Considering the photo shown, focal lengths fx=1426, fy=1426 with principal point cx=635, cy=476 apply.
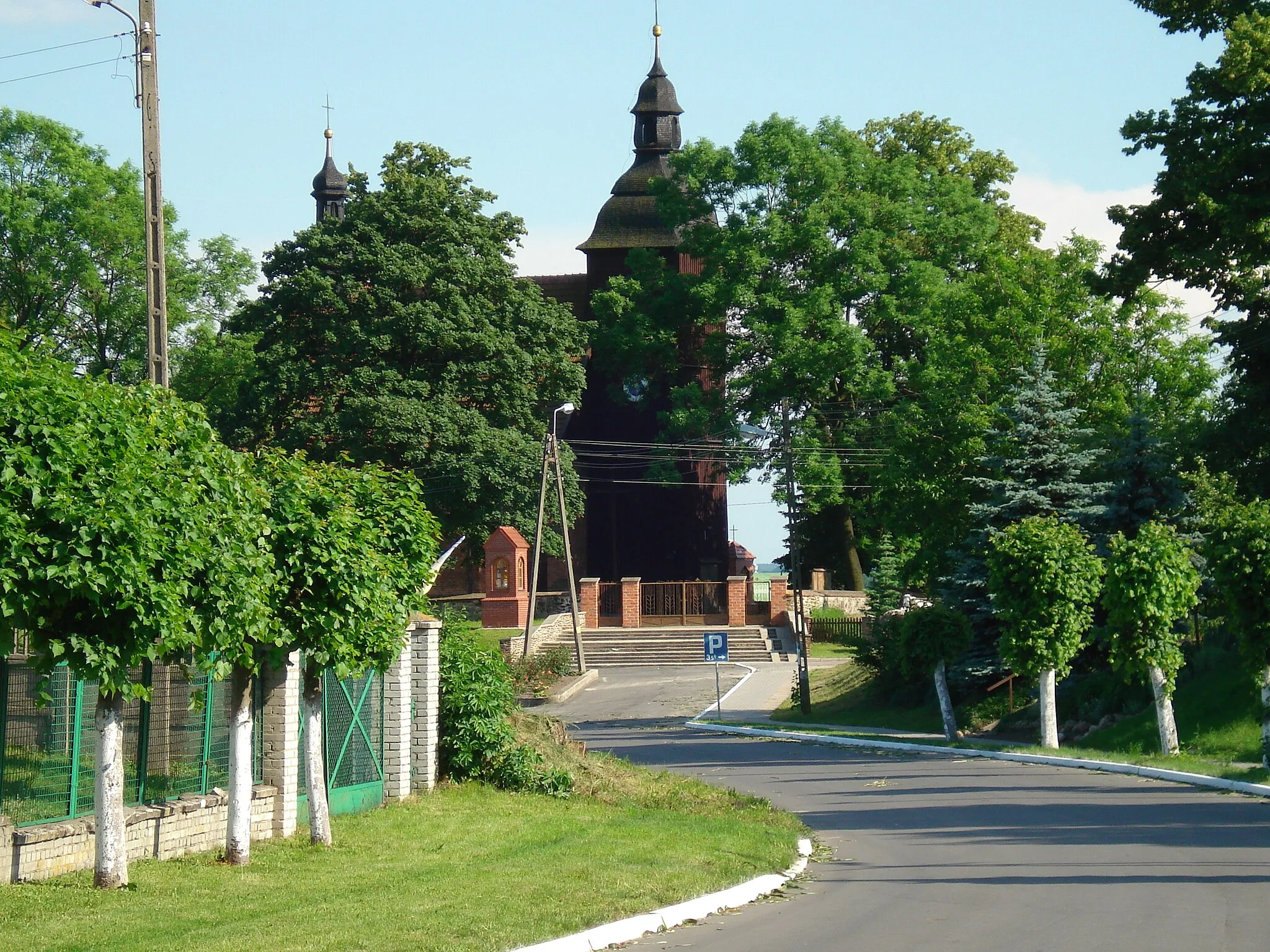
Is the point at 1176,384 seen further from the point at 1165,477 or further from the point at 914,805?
the point at 914,805

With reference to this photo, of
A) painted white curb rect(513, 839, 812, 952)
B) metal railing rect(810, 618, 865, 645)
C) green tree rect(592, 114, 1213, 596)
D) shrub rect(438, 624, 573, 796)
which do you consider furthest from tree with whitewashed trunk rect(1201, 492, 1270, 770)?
metal railing rect(810, 618, 865, 645)

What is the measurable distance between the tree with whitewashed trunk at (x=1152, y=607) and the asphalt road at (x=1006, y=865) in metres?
2.51

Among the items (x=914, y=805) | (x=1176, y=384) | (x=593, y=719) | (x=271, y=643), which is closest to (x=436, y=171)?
(x=593, y=719)

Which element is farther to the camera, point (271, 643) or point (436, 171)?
point (436, 171)

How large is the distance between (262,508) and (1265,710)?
14843mm

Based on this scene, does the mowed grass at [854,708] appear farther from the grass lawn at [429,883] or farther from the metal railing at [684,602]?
the grass lawn at [429,883]

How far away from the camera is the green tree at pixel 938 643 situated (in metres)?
29.1

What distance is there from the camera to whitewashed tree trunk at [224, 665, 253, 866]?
473 inches

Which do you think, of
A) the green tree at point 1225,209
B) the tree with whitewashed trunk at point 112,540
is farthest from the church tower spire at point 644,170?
the tree with whitewashed trunk at point 112,540

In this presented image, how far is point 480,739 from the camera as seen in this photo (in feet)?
58.2

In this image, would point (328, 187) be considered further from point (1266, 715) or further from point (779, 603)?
point (1266, 715)

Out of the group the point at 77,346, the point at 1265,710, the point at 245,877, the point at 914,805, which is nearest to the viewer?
the point at 245,877

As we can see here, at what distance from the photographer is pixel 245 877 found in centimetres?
1129

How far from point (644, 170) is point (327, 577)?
48.2 metres
